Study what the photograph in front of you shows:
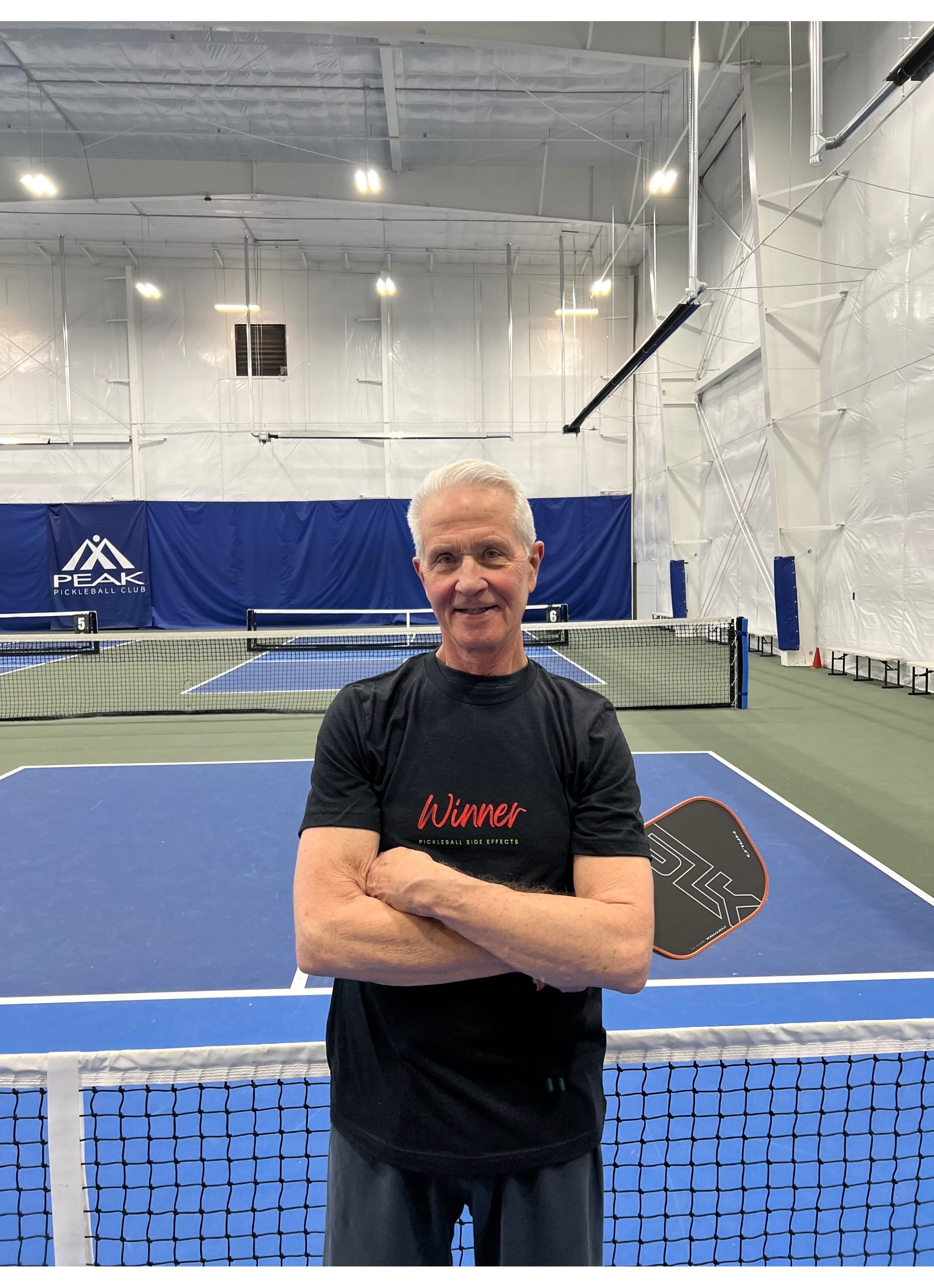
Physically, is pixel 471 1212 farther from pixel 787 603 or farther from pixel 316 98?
pixel 316 98

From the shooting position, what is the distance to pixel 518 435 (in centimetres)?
2186

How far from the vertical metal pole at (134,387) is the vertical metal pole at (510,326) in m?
9.87

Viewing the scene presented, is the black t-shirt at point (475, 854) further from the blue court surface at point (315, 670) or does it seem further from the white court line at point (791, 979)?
the blue court surface at point (315, 670)

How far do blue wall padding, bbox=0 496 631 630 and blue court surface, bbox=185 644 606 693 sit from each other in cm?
460

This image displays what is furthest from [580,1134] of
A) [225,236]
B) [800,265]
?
[225,236]

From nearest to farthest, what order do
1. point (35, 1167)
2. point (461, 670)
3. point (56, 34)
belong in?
point (461, 670) < point (35, 1167) < point (56, 34)

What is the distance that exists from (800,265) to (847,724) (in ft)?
28.7

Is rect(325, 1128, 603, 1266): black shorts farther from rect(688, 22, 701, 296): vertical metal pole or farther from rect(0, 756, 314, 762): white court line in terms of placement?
rect(688, 22, 701, 296): vertical metal pole

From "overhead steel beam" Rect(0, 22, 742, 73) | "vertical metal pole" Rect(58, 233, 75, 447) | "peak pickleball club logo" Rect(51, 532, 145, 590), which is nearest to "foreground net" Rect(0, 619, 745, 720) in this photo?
"peak pickleball club logo" Rect(51, 532, 145, 590)

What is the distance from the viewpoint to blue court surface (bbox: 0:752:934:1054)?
362cm

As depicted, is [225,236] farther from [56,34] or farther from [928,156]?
[928,156]

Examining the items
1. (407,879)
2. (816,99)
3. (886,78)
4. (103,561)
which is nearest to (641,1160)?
(407,879)

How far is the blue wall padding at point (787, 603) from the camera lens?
14164 mm

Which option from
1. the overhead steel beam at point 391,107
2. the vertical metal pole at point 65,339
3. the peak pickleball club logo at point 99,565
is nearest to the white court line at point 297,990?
the overhead steel beam at point 391,107
